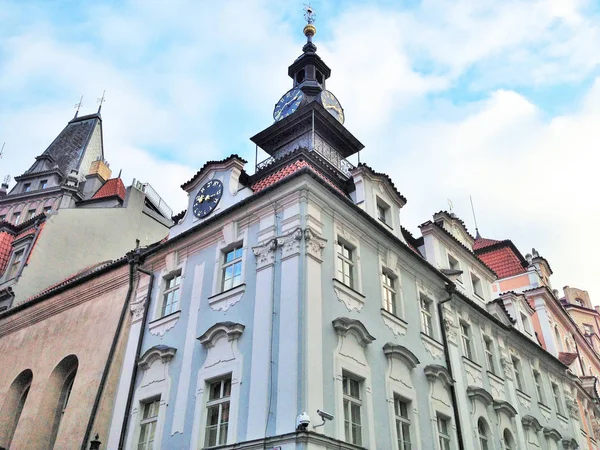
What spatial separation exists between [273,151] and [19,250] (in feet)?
45.1

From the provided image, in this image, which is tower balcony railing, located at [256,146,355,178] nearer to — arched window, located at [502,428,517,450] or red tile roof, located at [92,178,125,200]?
arched window, located at [502,428,517,450]

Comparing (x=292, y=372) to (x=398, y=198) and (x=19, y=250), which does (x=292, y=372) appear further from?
(x=19, y=250)

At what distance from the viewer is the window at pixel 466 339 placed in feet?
66.3

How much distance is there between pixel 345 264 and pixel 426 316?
14.6 feet

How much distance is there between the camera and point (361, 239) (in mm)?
16875

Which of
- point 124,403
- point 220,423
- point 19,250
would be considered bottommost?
point 220,423

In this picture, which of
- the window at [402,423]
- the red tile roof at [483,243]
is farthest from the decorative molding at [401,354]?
the red tile roof at [483,243]

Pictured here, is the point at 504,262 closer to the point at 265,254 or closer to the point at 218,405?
the point at 265,254

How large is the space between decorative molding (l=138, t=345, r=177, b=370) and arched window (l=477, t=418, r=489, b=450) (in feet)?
33.7

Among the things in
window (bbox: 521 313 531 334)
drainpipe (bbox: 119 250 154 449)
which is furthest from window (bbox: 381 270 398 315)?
window (bbox: 521 313 531 334)

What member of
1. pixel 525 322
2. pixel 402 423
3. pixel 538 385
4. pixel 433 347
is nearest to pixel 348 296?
pixel 402 423

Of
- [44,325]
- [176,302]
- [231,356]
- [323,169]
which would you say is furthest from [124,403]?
[323,169]

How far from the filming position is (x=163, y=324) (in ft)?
54.9

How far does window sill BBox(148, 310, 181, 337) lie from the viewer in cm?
1645
